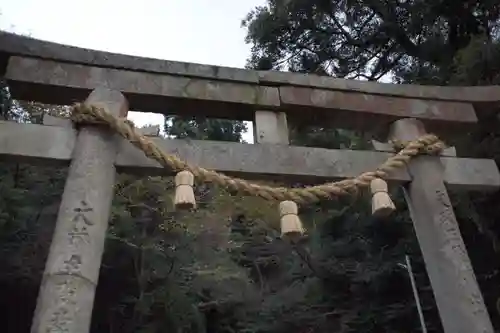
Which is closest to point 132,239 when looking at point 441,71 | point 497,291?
point 497,291

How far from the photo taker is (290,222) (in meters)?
2.39

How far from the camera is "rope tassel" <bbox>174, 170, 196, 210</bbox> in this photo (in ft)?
7.52

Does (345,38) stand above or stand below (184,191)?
above

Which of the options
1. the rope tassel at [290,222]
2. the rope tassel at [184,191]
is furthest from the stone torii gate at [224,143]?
the rope tassel at [290,222]

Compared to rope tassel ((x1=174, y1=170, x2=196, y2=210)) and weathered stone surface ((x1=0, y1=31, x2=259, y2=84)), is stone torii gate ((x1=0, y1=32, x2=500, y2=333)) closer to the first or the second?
weathered stone surface ((x1=0, y1=31, x2=259, y2=84))

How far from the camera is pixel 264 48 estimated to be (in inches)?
316

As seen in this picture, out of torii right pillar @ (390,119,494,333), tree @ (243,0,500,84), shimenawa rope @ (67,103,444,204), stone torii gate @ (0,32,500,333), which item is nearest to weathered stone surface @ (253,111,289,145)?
stone torii gate @ (0,32,500,333)

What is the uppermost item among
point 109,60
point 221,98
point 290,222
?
point 109,60

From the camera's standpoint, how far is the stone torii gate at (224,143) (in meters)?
2.19

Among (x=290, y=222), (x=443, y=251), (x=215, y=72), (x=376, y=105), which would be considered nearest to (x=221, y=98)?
(x=215, y=72)

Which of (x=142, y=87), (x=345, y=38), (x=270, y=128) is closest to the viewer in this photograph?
(x=142, y=87)

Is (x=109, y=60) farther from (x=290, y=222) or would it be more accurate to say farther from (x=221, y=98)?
(x=290, y=222)

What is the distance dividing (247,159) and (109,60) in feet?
2.99

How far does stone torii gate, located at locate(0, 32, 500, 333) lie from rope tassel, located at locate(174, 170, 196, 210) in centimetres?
14
